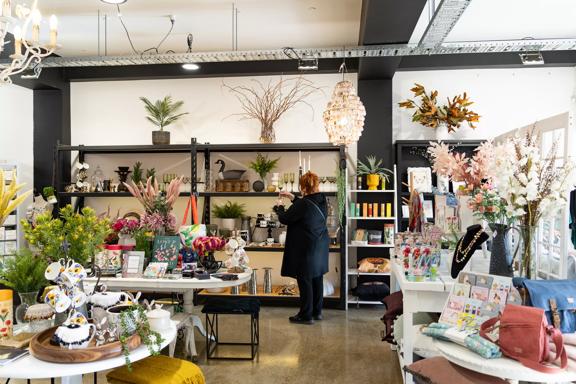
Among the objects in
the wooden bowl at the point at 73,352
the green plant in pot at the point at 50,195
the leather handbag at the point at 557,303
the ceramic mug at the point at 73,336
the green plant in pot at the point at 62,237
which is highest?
the green plant in pot at the point at 50,195

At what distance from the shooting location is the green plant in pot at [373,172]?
5.91 meters

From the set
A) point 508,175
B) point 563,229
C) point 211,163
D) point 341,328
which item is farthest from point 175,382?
point 211,163

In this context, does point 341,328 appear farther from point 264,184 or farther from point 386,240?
point 264,184

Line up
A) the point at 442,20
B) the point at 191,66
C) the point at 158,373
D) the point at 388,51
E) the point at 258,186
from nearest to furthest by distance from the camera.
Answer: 1. the point at 158,373
2. the point at 442,20
3. the point at 388,51
4. the point at 258,186
5. the point at 191,66

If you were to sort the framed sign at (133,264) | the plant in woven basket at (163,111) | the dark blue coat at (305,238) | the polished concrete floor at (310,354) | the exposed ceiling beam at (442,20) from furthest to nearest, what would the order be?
the plant in woven basket at (163,111), the dark blue coat at (305,238), the framed sign at (133,264), the polished concrete floor at (310,354), the exposed ceiling beam at (442,20)

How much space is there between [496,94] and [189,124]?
4.23 meters

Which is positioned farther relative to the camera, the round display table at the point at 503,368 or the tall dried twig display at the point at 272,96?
the tall dried twig display at the point at 272,96

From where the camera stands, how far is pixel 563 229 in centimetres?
303

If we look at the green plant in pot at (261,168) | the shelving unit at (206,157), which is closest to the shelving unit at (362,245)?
the shelving unit at (206,157)

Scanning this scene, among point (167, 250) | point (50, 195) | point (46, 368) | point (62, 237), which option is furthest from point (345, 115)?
point (50, 195)

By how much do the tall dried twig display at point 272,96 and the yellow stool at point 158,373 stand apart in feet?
13.6

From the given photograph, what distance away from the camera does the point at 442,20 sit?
383 centimetres

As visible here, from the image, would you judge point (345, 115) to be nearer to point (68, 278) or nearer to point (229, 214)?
point (229, 214)

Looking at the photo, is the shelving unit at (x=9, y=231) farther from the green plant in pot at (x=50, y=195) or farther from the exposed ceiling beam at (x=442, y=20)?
the exposed ceiling beam at (x=442, y=20)
